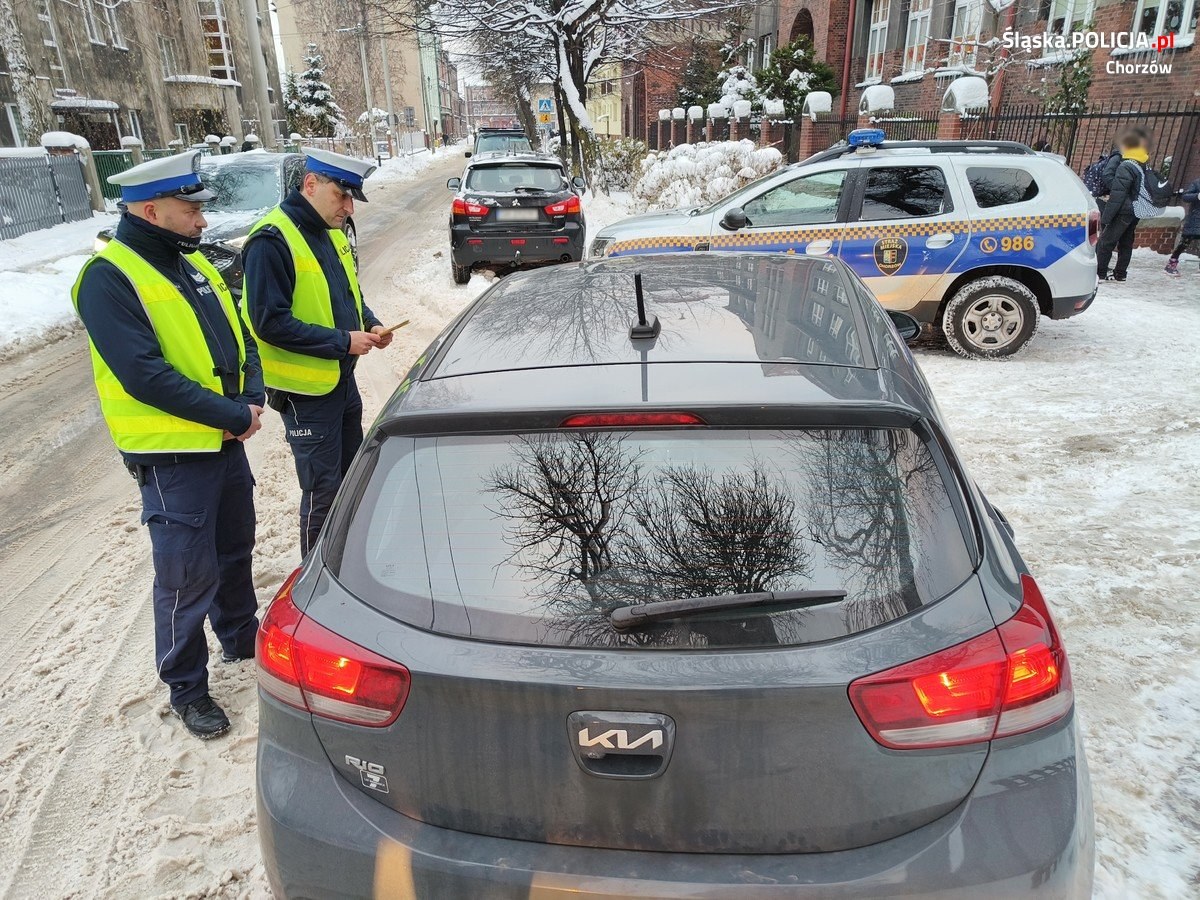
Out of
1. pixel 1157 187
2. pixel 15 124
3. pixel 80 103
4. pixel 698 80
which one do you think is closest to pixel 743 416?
pixel 1157 187

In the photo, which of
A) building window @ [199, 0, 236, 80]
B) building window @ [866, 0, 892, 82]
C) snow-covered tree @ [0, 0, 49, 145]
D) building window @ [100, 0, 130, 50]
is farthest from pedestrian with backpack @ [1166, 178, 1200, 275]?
building window @ [199, 0, 236, 80]

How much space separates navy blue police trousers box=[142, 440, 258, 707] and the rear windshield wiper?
199cm

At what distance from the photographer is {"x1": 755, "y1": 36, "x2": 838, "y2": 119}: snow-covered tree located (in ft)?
77.8

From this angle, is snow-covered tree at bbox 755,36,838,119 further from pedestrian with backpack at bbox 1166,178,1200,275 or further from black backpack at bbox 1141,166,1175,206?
pedestrian with backpack at bbox 1166,178,1200,275

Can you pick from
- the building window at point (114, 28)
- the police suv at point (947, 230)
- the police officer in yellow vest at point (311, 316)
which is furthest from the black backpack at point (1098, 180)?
the building window at point (114, 28)

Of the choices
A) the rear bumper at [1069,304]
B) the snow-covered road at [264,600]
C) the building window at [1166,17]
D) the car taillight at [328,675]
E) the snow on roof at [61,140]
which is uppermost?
the building window at [1166,17]

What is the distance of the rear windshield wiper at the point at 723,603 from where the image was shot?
5.26 feet

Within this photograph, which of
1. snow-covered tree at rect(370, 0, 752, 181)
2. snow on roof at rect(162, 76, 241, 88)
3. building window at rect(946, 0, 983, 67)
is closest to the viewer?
building window at rect(946, 0, 983, 67)

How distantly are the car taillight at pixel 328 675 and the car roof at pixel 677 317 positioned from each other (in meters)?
0.73

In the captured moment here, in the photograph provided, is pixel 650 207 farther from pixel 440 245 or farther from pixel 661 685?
pixel 661 685

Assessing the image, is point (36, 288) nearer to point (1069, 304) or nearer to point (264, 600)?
point (264, 600)

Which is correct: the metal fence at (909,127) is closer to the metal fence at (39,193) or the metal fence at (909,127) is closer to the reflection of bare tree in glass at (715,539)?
the reflection of bare tree in glass at (715,539)

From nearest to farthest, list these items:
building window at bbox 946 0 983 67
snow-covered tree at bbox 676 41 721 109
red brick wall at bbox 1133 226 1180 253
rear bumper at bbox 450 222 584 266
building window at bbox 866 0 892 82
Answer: rear bumper at bbox 450 222 584 266, red brick wall at bbox 1133 226 1180 253, building window at bbox 946 0 983 67, building window at bbox 866 0 892 82, snow-covered tree at bbox 676 41 721 109

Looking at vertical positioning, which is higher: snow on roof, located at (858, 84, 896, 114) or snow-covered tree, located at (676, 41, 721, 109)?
snow-covered tree, located at (676, 41, 721, 109)
